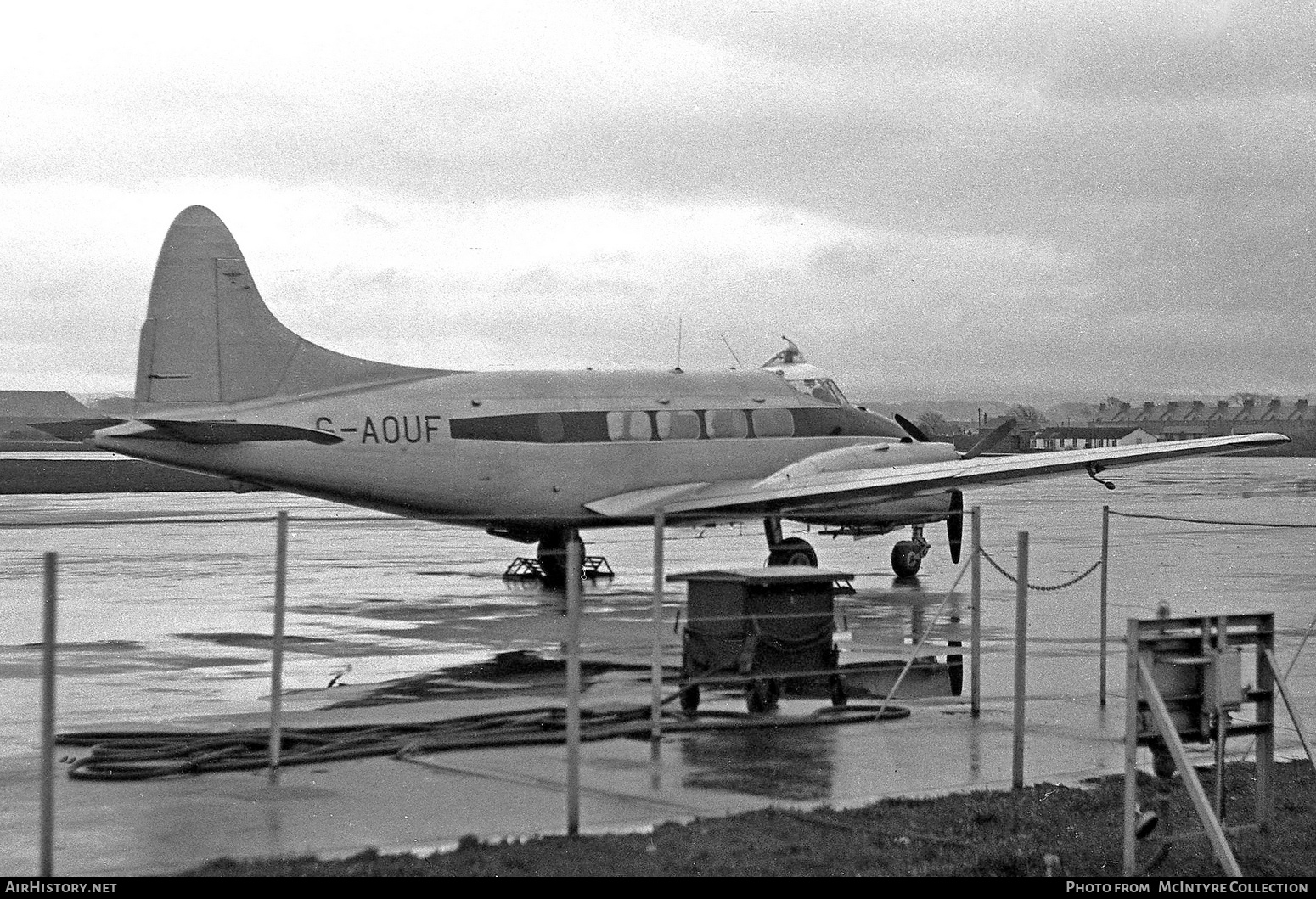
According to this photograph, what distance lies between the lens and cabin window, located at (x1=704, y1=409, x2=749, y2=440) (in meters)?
27.4

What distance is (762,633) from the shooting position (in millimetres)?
13977

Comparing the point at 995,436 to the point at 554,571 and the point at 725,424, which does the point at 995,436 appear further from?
the point at 554,571

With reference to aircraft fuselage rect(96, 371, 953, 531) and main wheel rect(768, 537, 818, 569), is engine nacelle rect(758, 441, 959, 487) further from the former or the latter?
main wheel rect(768, 537, 818, 569)

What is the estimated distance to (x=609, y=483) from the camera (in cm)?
2647

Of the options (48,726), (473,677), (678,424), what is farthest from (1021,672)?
(678,424)

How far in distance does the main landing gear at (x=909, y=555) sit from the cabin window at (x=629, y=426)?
4774 millimetres

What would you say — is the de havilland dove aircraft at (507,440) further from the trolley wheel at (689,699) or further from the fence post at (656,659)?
the fence post at (656,659)

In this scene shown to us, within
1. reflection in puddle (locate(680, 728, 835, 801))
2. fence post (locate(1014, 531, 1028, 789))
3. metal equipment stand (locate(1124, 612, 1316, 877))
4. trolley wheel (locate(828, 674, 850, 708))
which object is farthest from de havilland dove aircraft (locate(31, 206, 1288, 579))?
metal equipment stand (locate(1124, 612, 1316, 877))

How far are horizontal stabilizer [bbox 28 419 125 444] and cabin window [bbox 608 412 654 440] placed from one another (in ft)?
25.8

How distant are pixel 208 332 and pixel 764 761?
1481 cm

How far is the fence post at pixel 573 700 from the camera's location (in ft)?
30.7

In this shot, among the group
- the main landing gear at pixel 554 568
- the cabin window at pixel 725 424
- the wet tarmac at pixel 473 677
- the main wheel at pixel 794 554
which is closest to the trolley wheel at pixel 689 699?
the wet tarmac at pixel 473 677
